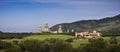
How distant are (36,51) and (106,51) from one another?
18093 mm

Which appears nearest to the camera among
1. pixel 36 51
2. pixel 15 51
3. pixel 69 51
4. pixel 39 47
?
pixel 69 51

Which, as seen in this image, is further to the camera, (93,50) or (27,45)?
(27,45)

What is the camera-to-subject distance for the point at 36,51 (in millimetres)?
66125

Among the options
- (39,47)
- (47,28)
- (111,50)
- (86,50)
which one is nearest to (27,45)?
(39,47)

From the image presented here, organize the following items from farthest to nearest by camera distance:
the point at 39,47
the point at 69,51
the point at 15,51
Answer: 1. the point at 39,47
2. the point at 15,51
3. the point at 69,51

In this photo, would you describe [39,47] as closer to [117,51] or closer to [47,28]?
[117,51]

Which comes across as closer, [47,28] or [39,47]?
[39,47]

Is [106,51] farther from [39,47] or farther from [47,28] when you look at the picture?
[47,28]

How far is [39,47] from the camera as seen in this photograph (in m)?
70.9

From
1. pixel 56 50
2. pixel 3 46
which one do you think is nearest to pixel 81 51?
pixel 56 50

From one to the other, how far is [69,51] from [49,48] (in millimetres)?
14530

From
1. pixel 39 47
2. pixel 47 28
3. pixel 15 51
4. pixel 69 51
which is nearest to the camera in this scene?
pixel 69 51

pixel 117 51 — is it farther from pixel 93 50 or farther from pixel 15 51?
pixel 15 51

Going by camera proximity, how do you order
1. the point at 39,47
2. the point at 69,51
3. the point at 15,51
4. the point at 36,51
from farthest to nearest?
the point at 39,47, the point at 36,51, the point at 15,51, the point at 69,51
